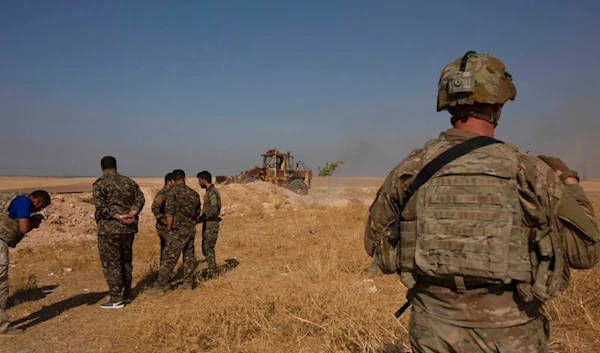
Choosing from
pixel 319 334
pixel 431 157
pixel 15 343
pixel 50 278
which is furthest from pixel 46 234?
pixel 431 157

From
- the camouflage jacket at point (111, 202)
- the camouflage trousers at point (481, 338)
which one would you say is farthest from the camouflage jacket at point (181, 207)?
the camouflage trousers at point (481, 338)

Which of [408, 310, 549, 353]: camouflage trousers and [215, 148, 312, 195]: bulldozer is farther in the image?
[215, 148, 312, 195]: bulldozer

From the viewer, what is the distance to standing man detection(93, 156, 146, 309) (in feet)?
15.6

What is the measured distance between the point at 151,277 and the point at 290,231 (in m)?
4.79

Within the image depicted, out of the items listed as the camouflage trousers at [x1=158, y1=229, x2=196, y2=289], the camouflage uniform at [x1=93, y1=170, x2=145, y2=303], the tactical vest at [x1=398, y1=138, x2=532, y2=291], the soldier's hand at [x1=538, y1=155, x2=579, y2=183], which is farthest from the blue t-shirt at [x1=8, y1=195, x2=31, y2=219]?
the soldier's hand at [x1=538, y1=155, x2=579, y2=183]

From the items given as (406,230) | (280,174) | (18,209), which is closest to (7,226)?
(18,209)

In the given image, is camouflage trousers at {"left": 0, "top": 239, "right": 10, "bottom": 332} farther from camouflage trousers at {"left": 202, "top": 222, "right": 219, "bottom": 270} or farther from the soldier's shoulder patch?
the soldier's shoulder patch

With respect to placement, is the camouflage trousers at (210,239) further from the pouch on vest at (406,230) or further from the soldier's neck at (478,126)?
the soldier's neck at (478,126)

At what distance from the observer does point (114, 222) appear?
477cm

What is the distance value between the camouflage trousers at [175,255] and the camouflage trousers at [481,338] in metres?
4.35

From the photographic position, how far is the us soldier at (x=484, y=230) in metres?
1.48

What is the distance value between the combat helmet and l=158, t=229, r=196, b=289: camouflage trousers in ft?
14.7

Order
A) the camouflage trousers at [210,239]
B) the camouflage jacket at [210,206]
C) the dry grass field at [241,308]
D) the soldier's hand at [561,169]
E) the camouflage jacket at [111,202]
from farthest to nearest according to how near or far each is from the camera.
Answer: the camouflage trousers at [210,239] → the camouflage jacket at [210,206] → the camouflage jacket at [111,202] → the dry grass field at [241,308] → the soldier's hand at [561,169]

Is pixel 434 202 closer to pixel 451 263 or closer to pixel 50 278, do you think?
pixel 451 263
